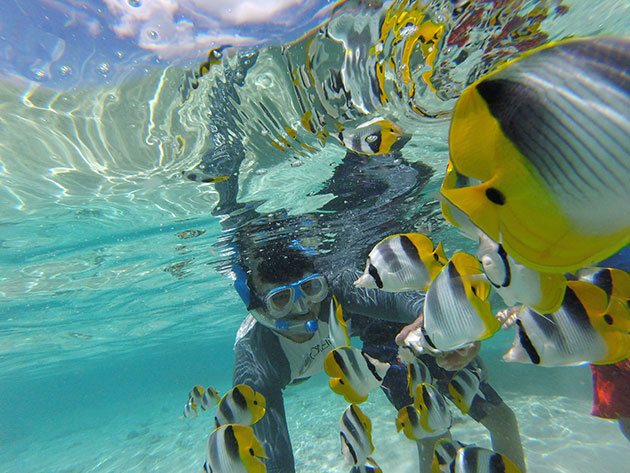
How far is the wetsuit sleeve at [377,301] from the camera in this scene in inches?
211

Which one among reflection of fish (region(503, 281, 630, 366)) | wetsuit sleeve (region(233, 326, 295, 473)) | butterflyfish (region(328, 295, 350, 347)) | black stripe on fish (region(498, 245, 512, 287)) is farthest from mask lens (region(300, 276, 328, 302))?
black stripe on fish (region(498, 245, 512, 287))

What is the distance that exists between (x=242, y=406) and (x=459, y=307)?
2531 mm

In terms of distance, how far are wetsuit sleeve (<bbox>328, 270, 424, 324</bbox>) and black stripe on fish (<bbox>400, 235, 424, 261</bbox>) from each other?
2.55 m

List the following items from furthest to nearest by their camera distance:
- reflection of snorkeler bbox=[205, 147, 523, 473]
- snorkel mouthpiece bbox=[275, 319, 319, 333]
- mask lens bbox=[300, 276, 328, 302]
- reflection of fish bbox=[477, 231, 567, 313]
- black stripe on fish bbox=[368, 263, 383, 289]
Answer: mask lens bbox=[300, 276, 328, 302] < snorkel mouthpiece bbox=[275, 319, 319, 333] < reflection of snorkeler bbox=[205, 147, 523, 473] < black stripe on fish bbox=[368, 263, 383, 289] < reflection of fish bbox=[477, 231, 567, 313]

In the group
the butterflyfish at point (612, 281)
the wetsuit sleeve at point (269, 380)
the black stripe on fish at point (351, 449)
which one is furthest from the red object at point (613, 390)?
the wetsuit sleeve at point (269, 380)

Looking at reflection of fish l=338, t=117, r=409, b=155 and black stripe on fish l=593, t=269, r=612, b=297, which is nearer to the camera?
black stripe on fish l=593, t=269, r=612, b=297

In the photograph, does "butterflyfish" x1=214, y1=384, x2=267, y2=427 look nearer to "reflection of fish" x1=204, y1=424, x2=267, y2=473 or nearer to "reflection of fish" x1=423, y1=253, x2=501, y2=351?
"reflection of fish" x1=204, y1=424, x2=267, y2=473

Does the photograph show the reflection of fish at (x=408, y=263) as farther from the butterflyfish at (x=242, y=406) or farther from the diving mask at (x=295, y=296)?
the diving mask at (x=295, y=296)

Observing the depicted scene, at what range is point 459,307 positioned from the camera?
194 cm

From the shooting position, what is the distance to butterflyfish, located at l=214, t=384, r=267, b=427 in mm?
3516

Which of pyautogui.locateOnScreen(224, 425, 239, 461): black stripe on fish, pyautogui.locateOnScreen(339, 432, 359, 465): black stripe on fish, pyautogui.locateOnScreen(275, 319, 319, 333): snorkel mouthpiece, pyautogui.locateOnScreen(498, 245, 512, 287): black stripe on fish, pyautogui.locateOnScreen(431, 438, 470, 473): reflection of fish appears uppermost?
pyautogui.locateOnScreen(275, 319, 319, 333): snorkel mouthpiece

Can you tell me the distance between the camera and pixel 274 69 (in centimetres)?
625

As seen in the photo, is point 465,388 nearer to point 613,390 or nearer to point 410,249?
point 410,249

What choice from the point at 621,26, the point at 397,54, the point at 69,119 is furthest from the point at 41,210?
the point at 621,26
